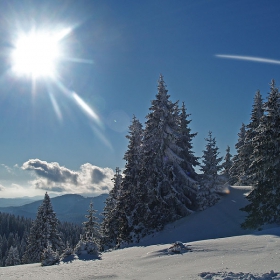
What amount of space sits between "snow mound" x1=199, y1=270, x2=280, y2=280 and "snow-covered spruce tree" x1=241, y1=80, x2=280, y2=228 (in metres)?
12.2

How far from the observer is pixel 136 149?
97.8 feet

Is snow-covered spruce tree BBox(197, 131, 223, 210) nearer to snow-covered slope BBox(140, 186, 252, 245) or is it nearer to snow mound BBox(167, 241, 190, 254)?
snow-covered slope BBox(140, 186, 252, 245)

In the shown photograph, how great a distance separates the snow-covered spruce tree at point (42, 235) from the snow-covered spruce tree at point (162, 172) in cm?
1688

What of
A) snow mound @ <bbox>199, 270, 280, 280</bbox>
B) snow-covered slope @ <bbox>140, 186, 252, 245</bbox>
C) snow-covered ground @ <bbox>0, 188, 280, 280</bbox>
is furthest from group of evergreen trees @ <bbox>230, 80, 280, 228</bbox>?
snow mound @ <bbox>199, 270, 280, 280</bbox>

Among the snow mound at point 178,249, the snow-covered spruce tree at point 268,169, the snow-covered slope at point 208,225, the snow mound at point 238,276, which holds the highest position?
the snow-covered spruce tree at point 268,169

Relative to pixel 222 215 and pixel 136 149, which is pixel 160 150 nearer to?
pixel 136 149

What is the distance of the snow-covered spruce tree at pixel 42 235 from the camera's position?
1315 inches

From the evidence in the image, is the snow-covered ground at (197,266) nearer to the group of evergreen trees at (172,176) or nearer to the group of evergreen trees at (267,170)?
the group of evergreen trees at (267,170)

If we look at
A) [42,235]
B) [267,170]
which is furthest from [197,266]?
[42,235]

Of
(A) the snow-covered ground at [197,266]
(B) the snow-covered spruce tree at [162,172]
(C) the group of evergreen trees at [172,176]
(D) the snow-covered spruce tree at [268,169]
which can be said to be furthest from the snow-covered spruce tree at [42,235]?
(D) the snow-covered spruce tree at [268,169]

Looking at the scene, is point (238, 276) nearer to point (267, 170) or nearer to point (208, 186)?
point (267, 170)

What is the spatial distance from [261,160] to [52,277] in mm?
16519

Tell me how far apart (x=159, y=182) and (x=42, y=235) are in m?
19.7

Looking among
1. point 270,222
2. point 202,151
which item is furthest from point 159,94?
point 270,222
